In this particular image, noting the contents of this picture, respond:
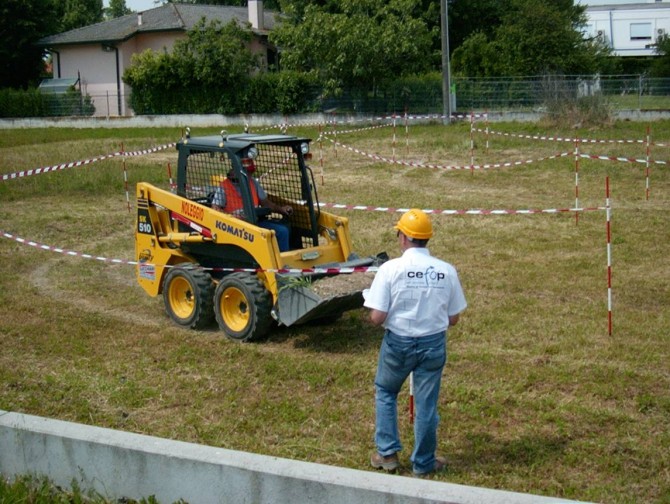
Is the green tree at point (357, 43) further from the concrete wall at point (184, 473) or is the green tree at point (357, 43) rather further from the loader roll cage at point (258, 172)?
the concrete wall at point (184, 473)

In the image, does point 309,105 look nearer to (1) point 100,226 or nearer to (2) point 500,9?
(2) point 500,9

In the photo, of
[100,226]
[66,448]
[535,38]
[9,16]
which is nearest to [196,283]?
[66,448]

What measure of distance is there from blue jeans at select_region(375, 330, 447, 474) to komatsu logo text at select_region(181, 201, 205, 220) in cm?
400

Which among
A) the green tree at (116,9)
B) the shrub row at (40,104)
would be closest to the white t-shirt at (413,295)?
the shrub row at (40,104)

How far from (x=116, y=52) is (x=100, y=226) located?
31.8m

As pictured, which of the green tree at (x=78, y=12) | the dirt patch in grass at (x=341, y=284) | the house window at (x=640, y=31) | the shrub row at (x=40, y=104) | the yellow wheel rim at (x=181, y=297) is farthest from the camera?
the green tree at (x=78, y=12)

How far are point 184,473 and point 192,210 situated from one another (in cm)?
468

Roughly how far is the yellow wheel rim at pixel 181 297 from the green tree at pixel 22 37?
42.2 metres

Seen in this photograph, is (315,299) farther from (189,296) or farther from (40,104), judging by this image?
(40,104)

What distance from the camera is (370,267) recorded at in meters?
8.99

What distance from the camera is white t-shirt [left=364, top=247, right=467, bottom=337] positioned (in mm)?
5668

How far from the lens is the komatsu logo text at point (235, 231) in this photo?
29.2ft

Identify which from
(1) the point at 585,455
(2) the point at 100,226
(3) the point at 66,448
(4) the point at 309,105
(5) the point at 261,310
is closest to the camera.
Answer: (3) the point at 66,448

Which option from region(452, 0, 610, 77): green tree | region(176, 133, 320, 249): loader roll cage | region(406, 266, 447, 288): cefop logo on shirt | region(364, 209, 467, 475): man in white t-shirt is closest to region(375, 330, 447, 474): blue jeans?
region(364, 209, 467, 475): man in white t-shirt
